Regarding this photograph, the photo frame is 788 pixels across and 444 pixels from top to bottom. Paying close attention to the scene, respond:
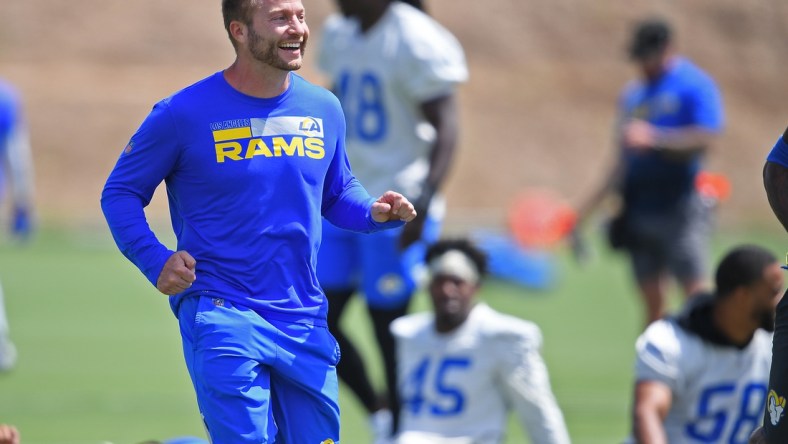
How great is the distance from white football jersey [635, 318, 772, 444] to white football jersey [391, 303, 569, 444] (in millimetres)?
898

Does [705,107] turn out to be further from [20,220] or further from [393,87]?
[20,220]

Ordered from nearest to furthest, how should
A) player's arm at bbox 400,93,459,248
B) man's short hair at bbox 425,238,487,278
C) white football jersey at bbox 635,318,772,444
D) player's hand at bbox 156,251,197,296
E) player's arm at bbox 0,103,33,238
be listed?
player's hand at bbox 156,251,197,296
white football jersey at bbox 635,318,772,444
player's arm at bbox 400,93,459,248
man's short hair at bbox 425,238,487,278
player's arm at bbox 0,103,33,238

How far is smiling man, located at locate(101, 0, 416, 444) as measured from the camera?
4.93m

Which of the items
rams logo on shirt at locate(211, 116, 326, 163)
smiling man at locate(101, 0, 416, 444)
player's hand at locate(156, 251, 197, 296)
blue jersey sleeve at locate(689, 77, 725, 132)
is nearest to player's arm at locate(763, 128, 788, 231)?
smiling man at locate(101, 0, 416, 444)

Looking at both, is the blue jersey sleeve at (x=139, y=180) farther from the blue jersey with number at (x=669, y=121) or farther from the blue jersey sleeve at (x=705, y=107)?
the blue jersey sleeve at (x=705, y=107)

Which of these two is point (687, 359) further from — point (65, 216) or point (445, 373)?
point (65, 216)

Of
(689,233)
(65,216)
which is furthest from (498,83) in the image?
(689,233)

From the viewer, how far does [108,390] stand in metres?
11.1

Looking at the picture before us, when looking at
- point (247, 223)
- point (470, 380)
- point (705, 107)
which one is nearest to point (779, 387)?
point (247, 223)

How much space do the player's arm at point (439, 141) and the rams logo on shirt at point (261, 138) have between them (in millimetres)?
2695

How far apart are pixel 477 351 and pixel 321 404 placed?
8.44 feet

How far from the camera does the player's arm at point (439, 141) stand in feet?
25.7

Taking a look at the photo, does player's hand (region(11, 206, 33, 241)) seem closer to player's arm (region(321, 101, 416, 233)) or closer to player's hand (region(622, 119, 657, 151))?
player's hand (region(622, 119, 657, 151))

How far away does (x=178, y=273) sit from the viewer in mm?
4789
